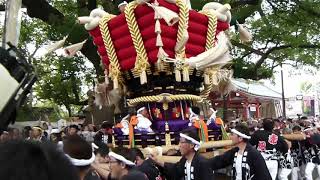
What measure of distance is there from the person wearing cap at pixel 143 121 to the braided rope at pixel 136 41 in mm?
545

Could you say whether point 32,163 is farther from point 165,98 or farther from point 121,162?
point 165,98

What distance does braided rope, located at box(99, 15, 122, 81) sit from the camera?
270 inches

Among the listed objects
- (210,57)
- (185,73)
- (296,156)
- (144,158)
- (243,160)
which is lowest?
(296,156)

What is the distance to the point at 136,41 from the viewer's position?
6621 mm

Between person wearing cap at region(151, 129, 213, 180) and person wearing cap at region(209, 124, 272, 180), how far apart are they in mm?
570

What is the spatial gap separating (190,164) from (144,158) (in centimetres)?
48

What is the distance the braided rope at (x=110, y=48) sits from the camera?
6859 mm

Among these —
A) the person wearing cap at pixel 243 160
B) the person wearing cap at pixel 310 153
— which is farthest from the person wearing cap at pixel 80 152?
the person wearing cap at pixel 310 153

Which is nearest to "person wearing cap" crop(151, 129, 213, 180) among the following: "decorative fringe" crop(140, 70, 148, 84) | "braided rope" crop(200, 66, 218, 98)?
"decorative fringe" crop(140, 70, 148, 84)

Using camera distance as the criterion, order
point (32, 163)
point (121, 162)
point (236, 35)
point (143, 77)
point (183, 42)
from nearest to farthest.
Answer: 1. point (32, 163)
2. point (121, 162)
3. point (183, 42)
4. point (143, 77)
5. point (236, 35)

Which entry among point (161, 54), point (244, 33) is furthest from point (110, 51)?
point (244, 33)

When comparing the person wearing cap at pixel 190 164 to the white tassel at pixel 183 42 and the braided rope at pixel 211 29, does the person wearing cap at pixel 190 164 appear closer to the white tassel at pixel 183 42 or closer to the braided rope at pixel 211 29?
the white tassel at pixel 183 42

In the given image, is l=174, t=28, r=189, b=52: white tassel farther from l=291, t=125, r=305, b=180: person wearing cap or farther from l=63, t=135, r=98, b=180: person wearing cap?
l=291, t=125, r=305, b=180: person wearing cap

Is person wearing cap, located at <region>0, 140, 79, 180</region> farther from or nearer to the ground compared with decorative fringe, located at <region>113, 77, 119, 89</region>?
nearer to the ground
